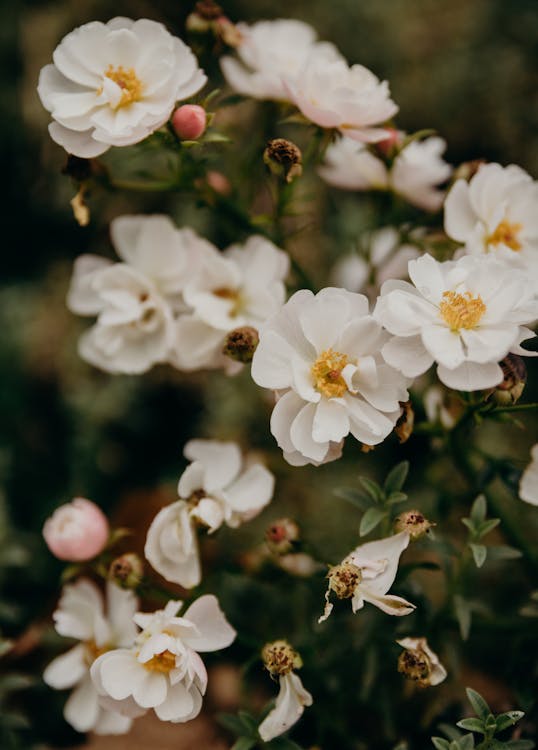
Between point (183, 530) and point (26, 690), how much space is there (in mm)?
908

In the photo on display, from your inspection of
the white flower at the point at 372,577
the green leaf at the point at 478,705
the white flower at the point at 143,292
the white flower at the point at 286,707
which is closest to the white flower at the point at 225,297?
the white flower at the point at 143,292

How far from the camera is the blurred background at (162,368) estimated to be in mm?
2336

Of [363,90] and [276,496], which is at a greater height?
[363,90]

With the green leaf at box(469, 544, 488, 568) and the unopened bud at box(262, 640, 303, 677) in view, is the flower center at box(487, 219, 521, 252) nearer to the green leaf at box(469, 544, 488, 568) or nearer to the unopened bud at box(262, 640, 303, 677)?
the green leaf at box(469, 544, 488, 568)

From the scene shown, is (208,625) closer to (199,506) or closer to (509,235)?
(199,506)

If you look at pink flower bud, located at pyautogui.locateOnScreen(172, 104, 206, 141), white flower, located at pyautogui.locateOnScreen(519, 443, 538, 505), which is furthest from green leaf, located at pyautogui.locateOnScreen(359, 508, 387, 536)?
pink flower bud, located at pyautogui.locateOnScreen(172, 104, 206, 141)

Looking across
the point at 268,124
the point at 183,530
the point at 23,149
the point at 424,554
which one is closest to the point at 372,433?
the point at 183,530

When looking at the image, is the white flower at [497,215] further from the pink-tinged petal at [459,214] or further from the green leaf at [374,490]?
the green leaf at [374,490]

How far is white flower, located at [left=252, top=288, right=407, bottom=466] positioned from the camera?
1.38m

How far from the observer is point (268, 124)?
187cm

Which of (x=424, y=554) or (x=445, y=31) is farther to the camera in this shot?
(x=445, y=31)

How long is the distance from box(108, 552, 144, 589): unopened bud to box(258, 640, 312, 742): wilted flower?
299 millimetres

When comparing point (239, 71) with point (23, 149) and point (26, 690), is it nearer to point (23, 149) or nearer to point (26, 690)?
point (23, 149)

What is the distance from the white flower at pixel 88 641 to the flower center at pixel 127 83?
3.10 ft
